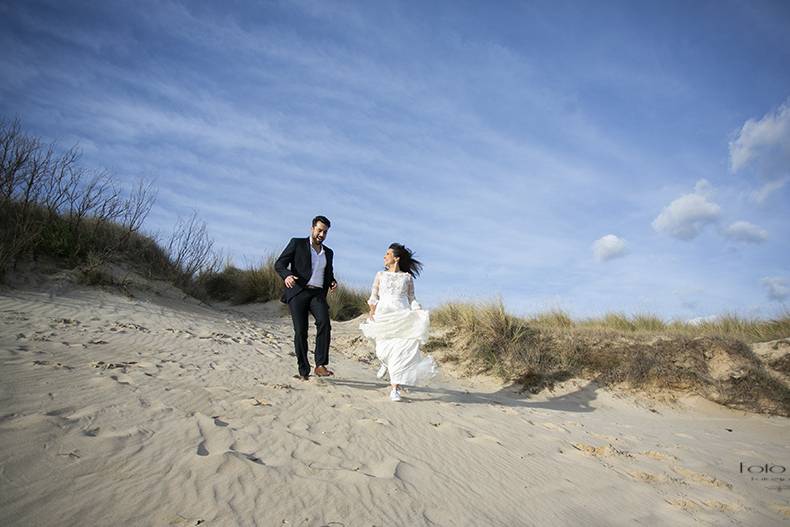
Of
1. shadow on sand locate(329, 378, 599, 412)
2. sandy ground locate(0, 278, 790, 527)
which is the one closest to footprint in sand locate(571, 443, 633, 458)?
sandy ground locate(0, 278, 790, 527)

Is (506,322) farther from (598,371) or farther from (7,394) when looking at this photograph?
(7,394)

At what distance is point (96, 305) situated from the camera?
895cm

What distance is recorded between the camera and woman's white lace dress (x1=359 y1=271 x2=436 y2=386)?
5730 mm

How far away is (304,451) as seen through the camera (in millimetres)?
3406

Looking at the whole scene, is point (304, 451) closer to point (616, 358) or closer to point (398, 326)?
point (398, 326)

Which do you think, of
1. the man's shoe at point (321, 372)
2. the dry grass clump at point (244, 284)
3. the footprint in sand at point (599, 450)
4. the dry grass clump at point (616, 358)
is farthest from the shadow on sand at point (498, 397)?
the dry grass clump at point (244, 284)

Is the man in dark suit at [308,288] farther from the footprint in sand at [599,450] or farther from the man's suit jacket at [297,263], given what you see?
the footprint in sand at [599,450]

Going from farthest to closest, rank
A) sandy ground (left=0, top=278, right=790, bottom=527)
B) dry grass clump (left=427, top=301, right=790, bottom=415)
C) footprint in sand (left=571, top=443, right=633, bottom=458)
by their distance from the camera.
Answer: dry grass clump (left=427, top=301, right=790, bottom=415) → footprint in sand (left=571, top=443, right=633, bottom=458) → sandy ground (left=0, top=278, right=790, bottom=527)

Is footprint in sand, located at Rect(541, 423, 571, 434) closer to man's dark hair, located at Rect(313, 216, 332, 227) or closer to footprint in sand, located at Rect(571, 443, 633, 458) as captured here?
footprint in sand, located at Rect(571, 443, 633, 458)

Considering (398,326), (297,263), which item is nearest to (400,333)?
(398,326)

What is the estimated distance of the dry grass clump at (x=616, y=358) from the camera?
8.62 metres

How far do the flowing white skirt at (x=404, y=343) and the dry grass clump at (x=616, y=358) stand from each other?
380cm

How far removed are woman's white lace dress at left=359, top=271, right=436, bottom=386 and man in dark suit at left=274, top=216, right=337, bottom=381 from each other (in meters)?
0.66

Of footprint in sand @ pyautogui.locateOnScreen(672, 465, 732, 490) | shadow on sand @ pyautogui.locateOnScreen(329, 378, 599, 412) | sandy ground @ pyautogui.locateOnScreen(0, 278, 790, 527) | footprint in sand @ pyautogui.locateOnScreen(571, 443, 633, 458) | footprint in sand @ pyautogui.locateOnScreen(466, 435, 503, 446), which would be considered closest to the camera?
A: sandy ground @ pyautogui.locateOnScreen(0, 278, 790, 527)
